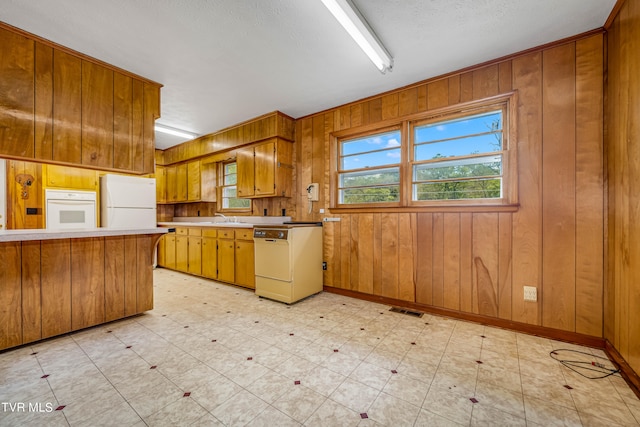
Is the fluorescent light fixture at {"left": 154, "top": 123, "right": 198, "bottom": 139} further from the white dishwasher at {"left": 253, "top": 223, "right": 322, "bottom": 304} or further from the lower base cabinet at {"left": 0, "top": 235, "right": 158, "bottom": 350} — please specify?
the white dishwasher at {"left": 253, "top": 223, "right": 322, "bottom": 304}

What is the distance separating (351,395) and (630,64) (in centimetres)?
299

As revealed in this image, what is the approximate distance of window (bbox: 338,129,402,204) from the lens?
3.43 metres

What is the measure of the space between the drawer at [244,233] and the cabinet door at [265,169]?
0.67 metres

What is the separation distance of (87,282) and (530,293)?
171 inches

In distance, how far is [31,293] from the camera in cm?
227

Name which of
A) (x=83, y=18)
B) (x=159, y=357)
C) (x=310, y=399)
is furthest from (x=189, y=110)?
(x=310, y=399)

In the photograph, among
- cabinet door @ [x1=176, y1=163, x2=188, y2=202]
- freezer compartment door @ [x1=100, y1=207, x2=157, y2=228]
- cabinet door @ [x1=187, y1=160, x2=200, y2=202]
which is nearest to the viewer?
freezer compartment door @ [x1=100, y1=207, x2=157, y2=228]

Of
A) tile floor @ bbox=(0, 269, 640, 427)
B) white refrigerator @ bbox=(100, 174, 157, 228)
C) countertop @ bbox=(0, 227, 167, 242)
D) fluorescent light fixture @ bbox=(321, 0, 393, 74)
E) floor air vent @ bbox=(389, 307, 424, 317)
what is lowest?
floor air vent @ bbox=(389, 307, 424, 317)

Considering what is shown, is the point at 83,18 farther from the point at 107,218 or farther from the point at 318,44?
the point at 107,218

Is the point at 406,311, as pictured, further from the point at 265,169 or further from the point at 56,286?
the point at 56,286

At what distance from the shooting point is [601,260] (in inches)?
87.7

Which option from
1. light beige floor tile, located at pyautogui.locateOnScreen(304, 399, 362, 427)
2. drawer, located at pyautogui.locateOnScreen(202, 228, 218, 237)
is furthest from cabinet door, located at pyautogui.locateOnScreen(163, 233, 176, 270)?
light beige floor tile, located at pyautogui.locateOnScreen(304, 399, 362, 427)

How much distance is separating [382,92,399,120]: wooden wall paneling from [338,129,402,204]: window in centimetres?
20

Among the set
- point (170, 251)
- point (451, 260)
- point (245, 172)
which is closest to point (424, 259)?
point (451, 260)
